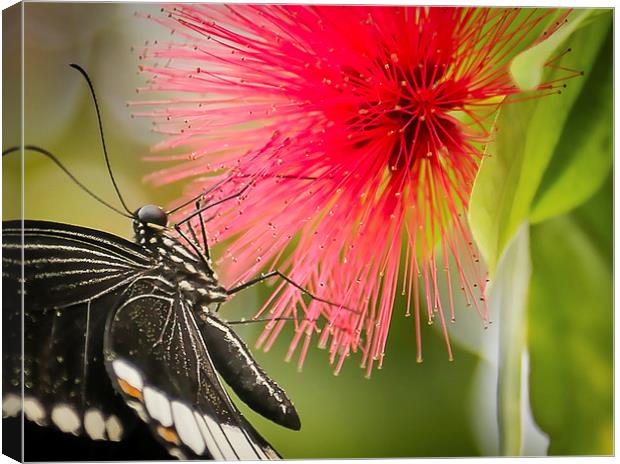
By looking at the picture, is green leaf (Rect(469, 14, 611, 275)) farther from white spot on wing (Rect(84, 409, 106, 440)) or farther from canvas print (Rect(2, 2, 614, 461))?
white spot on wing (Rect(84, 409, 106, 440))

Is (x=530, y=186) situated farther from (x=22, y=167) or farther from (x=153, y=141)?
(x=22, y=167)

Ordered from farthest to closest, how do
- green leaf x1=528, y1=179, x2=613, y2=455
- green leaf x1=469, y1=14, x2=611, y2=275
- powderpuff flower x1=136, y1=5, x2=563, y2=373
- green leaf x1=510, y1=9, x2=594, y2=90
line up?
green leaf x1=528, y1=179, x2=613, y2=455 → powderpuff flower x1=136, y1=5, x2=563, y2=373 → green leaf x1=469, y1=14, x2=611, y2=275 → green leaf x1=510, y1=9, x2=594, y2=90

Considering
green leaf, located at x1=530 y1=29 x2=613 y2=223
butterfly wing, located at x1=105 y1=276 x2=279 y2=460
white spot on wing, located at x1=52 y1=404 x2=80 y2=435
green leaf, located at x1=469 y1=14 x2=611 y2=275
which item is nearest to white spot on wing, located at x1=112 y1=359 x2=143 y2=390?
butterfly wing, located at x1=105 y1=276 x2=279 y2=460

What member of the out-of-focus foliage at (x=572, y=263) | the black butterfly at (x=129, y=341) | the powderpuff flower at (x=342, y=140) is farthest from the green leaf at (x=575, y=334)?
the black butterfly at (x=129, y=341)

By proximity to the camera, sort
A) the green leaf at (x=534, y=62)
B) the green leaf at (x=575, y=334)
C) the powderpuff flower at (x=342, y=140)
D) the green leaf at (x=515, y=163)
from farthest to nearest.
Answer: the green leaf at (x=575, y=334), the powderpuff flower at (x=342, y=140), the green leaf at (x=515, y=163), the green leaf at (x=534, y=62)

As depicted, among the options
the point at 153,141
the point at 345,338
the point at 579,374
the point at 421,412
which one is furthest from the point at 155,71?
the point at 579,374

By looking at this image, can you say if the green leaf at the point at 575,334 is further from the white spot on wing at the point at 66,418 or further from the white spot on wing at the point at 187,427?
the white spot on wing at the point at 66,418

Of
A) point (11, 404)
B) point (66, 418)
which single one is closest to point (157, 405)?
point (66, 418)
